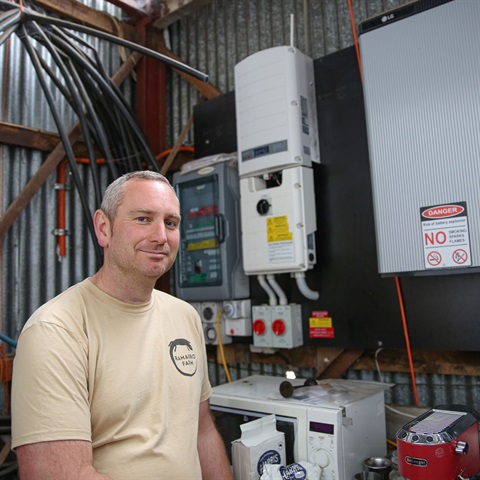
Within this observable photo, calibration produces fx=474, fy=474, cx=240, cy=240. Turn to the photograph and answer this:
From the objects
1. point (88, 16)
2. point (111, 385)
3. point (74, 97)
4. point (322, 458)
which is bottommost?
point (322, 458)

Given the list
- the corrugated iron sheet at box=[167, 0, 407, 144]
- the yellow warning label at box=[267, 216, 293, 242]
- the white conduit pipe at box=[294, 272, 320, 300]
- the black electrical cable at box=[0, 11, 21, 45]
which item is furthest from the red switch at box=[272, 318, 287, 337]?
the black electrical cable at box=[0, 11, 21, 45]

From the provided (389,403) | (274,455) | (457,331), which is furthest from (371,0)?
(274,455)

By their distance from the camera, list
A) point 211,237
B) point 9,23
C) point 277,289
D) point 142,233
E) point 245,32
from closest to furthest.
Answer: point 142,233
point 9,23
point 277,289
point 211,237
point 245,32

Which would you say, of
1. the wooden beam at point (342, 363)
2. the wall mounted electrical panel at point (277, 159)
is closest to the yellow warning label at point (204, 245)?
the wall mounted electrical panel at point (277, 159)

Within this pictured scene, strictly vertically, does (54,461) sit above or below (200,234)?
below

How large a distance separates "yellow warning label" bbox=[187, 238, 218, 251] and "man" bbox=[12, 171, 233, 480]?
2.73 ft

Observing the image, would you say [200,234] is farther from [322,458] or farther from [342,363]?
[322,458]

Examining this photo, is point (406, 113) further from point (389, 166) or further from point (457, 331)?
point (457, 331)

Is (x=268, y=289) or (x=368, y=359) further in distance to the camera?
(x=268, y=289)

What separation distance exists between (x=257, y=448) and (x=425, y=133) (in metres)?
1.15

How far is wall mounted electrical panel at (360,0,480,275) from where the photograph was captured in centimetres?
148

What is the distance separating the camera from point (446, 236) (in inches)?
59.5

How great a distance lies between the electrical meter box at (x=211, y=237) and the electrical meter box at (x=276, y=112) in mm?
164

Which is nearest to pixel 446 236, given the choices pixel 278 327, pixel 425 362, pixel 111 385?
pixel 425 362
